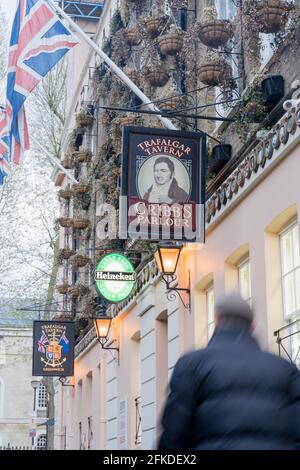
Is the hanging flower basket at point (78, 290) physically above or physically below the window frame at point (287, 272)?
above

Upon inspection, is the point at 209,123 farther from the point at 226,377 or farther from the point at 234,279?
the point at 226,377

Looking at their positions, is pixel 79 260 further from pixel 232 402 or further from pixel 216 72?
pixel 232 402

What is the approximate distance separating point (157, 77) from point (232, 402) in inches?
458

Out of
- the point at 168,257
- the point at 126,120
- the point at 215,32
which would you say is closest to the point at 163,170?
the point at 168,257

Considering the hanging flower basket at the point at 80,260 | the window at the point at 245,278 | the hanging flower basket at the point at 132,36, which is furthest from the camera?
the hanging flower basket at the point at 80,260

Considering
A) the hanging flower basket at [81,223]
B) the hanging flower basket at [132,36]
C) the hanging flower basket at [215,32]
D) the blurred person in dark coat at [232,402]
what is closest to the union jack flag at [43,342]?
the hanging flower basket at [81,223]

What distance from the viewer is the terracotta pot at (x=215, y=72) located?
474 inches

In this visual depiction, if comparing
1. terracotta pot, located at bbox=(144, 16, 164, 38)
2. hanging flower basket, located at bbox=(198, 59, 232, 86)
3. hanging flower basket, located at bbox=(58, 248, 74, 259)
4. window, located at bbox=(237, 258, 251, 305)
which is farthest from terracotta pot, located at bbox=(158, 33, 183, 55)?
hanging flower basket, located at bbox=(58, 248, 74, 259)

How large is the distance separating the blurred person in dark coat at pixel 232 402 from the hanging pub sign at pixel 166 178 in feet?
25.0

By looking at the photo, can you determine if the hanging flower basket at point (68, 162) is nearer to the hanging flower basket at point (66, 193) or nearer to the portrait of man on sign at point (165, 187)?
the hanging flower basket at point (66, 193)

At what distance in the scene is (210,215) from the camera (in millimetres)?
12344

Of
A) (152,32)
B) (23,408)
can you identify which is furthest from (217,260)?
(23,408)

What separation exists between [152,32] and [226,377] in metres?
12.5

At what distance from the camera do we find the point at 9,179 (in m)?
31.8
